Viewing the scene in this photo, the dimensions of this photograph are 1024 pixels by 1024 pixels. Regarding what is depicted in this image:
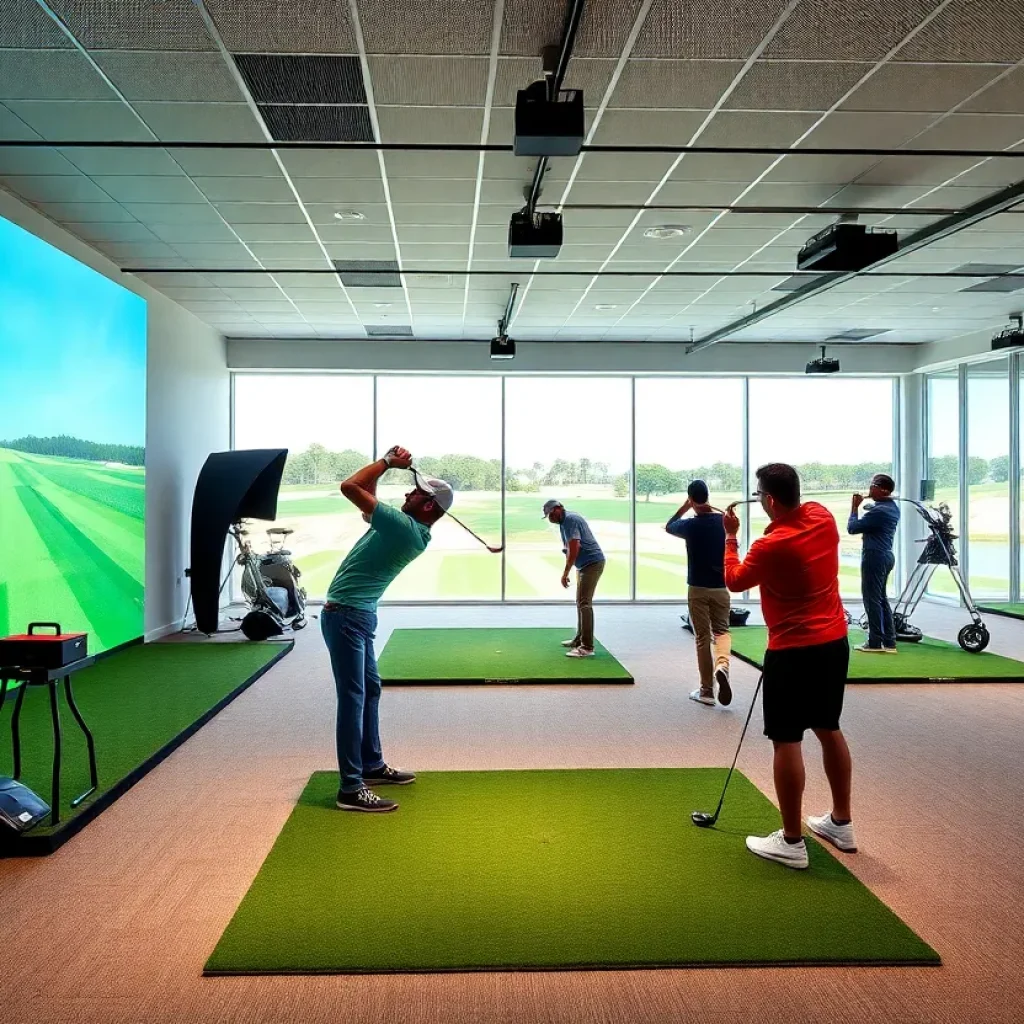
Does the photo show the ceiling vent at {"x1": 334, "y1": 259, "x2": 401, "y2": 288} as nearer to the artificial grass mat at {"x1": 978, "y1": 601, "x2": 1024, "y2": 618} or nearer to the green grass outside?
the green grass outside

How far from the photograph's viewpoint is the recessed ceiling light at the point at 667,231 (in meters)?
6.99

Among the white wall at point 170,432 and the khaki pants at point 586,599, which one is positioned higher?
the white wall at point 170,432

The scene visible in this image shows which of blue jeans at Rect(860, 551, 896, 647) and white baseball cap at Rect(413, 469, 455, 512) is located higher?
white baseball cap at Rect(413, 469, 455, 512)

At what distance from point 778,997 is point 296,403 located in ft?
37.0

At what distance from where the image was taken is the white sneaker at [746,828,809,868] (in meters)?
3.50

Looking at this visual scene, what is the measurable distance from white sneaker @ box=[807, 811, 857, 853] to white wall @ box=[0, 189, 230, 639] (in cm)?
721

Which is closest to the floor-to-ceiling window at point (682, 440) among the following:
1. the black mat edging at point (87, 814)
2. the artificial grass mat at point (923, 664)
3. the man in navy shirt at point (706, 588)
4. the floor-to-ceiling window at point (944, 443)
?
the floor-to-ceiling window at point (944, 443)

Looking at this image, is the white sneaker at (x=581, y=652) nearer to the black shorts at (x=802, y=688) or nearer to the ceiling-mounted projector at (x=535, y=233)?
the ceiling-mounted projector at (x=535, y=233)

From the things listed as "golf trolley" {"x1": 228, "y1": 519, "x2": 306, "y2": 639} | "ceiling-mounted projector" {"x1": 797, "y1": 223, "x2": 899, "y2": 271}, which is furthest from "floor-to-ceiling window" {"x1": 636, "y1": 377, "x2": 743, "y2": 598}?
"ceiling-mounted projector" {"x1": 797, "y1": 223, "x2": 899, "y2": 271}

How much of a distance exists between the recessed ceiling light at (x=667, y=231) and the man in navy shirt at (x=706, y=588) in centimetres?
214

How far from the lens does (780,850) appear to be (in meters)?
3.53

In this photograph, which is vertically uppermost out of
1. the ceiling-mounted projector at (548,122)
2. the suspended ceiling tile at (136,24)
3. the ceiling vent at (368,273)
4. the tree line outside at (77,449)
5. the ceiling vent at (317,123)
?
the ceiling vent at (368,273)

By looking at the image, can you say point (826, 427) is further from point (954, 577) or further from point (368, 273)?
point (368, 273)

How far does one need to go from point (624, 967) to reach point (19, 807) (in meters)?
2.66
